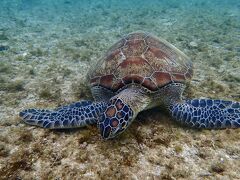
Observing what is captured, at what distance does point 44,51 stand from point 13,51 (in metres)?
1.18

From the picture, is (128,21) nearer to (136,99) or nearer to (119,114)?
(136,99)

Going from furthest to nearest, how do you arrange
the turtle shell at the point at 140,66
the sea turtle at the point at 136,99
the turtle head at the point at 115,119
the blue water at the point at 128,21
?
the blue water at the point at 128,21 → the turtle shell at the point at 140,66 → the sea turtle at the point at 136,99 → the turtle head at the point at 115,119

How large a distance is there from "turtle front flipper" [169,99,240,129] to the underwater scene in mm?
150

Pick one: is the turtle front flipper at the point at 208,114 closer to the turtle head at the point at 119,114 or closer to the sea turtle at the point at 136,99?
the sea turtle at the point at 136,99

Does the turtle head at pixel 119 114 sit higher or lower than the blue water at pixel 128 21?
higher

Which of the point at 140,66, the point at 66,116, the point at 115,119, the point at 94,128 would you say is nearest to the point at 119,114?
the point at 115,119

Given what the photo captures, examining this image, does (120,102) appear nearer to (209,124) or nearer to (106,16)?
(209,124)

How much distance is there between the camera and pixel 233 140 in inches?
170

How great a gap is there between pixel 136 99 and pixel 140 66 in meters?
0.80

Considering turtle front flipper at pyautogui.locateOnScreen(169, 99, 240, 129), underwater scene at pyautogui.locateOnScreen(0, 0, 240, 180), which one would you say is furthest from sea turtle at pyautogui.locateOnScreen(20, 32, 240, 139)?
underwater scene at pyautogui.locateOnScreen(0, 0, 240, 180)

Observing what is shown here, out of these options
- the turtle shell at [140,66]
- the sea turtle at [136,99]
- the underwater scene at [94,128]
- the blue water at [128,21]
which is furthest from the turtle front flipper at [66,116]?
the blue water at [128,21]

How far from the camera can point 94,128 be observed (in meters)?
4.55

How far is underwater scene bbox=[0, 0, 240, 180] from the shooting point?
3.74m

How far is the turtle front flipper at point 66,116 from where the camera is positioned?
4.51 meters
